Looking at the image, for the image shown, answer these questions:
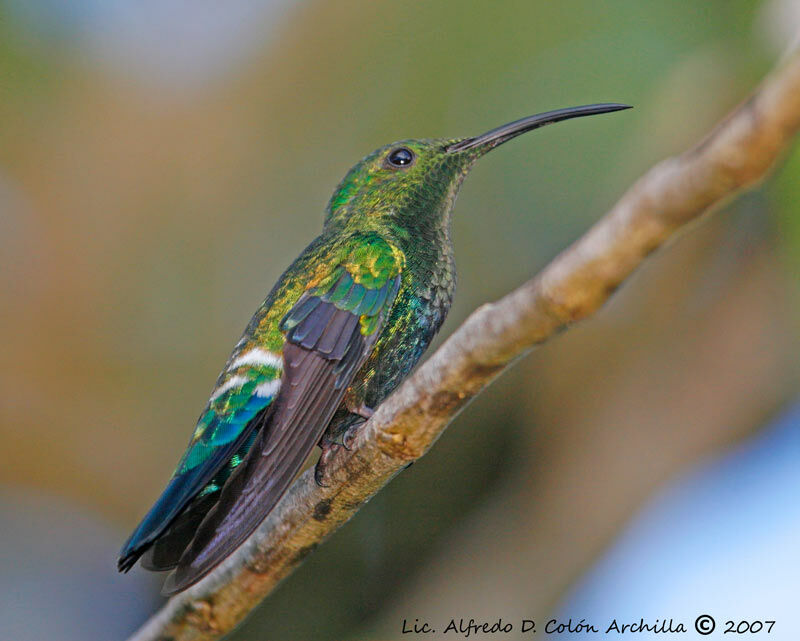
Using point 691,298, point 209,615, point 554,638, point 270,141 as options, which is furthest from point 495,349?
point 270,141

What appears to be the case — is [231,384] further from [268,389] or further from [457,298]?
[457,298]

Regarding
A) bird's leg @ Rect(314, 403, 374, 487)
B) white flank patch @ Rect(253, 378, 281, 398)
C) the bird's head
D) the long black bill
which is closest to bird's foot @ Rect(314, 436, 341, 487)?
bird's leg @ Rect(314, 403, 374, 487)

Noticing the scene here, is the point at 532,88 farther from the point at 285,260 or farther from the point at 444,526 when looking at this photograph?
the point at 444,526

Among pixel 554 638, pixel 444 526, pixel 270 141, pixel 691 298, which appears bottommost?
pixel 554 638

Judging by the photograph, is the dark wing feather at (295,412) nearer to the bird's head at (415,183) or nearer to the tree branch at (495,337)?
the tree branch at (495,337)

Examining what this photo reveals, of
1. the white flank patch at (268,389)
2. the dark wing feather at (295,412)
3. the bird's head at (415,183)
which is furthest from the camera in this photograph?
the bird's head at (415,183)

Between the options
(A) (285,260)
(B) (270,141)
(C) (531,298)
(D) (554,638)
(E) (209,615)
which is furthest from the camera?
(B) (270,141)

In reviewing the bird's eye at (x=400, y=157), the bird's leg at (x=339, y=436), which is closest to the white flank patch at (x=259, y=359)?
the bird's leg at (x=339, y=436)
